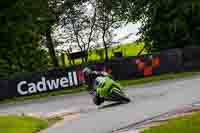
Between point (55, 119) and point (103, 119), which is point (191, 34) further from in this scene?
point (103, 119)

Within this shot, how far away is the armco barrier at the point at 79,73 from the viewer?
3281cm

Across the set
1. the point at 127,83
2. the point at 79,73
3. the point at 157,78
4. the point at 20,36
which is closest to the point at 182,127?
the point at 127,83

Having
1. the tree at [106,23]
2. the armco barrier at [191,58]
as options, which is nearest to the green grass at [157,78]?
the armco barrier at [191,58]

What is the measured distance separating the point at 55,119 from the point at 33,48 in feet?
96.4

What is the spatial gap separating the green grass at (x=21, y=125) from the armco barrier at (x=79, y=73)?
12.7 meters

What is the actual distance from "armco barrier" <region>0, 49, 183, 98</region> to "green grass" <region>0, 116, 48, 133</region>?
12.7m

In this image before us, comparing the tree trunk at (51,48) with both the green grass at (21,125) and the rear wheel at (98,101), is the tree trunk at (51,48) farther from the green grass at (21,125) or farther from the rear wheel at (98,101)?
the green grass at (21,125)

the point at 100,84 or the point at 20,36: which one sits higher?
the point at 20,36

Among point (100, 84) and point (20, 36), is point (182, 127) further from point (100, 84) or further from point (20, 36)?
point (20, 36)

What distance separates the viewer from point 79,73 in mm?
33469

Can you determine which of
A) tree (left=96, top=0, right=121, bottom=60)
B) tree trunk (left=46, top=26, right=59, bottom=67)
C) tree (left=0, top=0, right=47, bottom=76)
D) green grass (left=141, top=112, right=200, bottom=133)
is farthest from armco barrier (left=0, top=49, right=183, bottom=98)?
green grass (left=141, top=112, right=200, bottom=133)

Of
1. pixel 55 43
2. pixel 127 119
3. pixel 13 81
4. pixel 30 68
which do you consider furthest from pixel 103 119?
pixel 55 43

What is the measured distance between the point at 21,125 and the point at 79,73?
15359 mm

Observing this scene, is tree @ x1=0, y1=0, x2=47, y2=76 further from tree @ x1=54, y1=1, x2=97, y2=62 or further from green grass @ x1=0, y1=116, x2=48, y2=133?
green grass @ x1=0, y1=116, x2=48, y2=133
